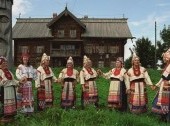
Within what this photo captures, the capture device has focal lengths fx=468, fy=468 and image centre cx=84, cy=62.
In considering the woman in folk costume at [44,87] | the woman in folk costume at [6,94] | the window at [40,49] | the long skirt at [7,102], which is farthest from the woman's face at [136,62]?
the window at [40,49]

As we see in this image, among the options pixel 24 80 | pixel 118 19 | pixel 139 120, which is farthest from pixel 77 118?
pixel 118 19

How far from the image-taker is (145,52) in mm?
48062

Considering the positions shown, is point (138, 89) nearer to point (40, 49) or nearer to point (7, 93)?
point (7, 93)

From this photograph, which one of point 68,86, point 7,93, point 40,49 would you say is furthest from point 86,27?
point 7,93

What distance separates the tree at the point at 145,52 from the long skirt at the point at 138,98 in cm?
3579

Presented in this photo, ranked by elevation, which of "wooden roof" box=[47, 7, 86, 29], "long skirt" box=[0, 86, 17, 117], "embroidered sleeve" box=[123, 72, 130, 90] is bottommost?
"long skirt" box=[0, 86, 17, 117]

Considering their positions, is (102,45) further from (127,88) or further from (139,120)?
(139,120)

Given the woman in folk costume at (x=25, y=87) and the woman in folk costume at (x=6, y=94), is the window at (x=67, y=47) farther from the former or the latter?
the woman in folk costume at (x=6, y=94)

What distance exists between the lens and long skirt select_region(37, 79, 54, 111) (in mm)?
11867

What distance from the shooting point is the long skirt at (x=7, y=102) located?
9.97m

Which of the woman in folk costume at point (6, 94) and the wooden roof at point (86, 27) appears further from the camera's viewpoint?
the wooden roof at point (86, 27)

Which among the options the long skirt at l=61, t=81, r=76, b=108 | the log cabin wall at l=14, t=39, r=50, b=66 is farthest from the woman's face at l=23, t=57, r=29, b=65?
the log cabin wall at l=14, t=39, r=50, b=66

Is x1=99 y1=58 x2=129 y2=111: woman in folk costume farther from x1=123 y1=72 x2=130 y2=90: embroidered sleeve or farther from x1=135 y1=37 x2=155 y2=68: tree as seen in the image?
x1=135 y1=37 x2=155 y2=68: tree

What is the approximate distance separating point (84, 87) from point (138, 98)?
156 centimetres
